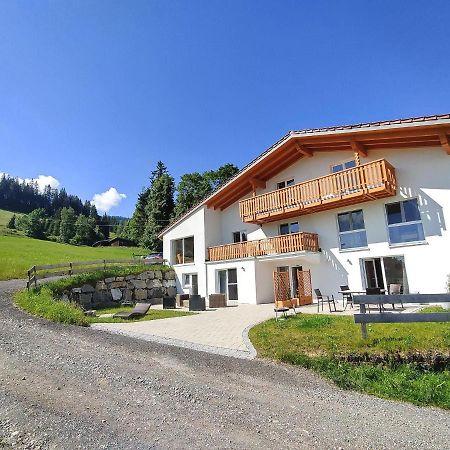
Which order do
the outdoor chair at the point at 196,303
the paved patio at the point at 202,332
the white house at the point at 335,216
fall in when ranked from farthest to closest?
the outdoor chair at the point at 196,303 → the white house at the point at 335,216 → the paved patio at the point at 202,332

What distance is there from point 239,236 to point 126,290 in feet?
27.9

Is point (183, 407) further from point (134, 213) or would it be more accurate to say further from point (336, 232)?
point (134, 213)

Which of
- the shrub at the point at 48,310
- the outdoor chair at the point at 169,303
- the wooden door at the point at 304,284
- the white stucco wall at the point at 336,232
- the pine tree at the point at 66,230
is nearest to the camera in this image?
the shrub at the point at 48,310

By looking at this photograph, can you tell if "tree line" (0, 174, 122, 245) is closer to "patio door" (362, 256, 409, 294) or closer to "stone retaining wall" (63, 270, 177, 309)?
"stone retaining wall" (63, 270, 177, 309)

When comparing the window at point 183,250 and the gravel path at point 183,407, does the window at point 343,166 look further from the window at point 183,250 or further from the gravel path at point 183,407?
the gravel path at point 183,407

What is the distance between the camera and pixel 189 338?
30.5 ft

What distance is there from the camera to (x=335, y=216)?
17.2 metres

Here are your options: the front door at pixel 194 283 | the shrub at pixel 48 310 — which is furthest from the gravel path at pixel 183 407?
the front door at pixel 194 283

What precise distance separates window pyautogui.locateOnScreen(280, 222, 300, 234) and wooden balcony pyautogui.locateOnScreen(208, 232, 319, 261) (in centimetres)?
135

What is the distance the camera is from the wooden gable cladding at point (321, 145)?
13.5 m

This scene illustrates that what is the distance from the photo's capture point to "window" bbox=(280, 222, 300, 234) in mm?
19163

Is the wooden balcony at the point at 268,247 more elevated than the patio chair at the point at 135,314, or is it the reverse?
the wooden balcony at the point at 268,247

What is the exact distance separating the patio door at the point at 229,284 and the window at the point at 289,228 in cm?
422

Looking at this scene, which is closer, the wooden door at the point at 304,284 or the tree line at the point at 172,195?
the wooden door at the point at 304,284
